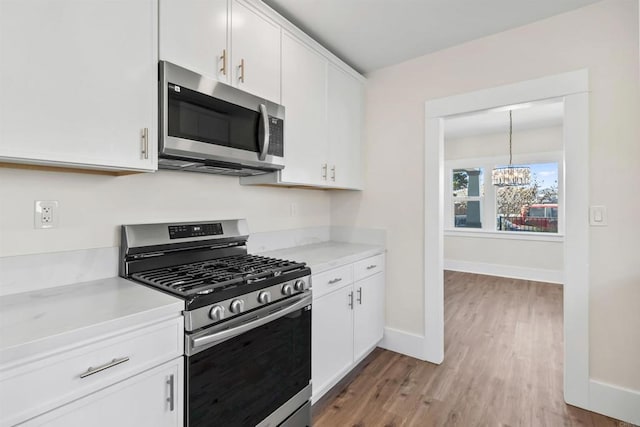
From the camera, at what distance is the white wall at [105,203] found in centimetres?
128

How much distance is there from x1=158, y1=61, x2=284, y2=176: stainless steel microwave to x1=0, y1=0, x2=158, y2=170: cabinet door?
0.07 metres

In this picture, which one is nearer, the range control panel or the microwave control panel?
the range control panel

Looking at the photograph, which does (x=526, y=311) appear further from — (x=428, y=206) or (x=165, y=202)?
(x=165, y=202)

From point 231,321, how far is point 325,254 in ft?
3.49

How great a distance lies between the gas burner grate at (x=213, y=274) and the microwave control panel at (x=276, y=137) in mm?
674

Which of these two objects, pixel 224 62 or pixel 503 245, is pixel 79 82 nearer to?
pixel 224 62

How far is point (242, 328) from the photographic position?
136 centimetres

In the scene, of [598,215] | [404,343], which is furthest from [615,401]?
[404,343]

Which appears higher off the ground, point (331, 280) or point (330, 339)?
point (331, 280)

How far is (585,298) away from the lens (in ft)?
6.60

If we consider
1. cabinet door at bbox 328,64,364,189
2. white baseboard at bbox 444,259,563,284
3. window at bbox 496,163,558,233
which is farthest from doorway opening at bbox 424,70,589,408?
window at bbox 496,163,558,233

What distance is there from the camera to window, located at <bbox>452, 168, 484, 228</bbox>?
6125 mm

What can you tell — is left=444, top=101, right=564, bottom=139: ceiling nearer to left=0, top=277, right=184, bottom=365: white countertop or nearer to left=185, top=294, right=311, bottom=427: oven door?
left=185, top=294, right=311, bottom=427: oven door

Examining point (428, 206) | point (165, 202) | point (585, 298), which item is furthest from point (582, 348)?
point (165, 202)
